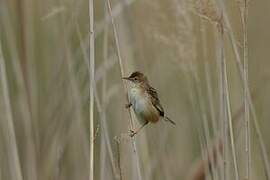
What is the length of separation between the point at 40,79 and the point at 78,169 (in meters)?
0.54

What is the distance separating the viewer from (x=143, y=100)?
9.35 ft

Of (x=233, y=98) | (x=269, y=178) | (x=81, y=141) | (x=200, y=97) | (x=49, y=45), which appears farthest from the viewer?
(x=49, y=45)

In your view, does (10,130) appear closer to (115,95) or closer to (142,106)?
(142,106)

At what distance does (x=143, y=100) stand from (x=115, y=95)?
1.96ft

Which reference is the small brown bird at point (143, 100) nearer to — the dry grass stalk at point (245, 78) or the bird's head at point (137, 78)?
the bird's head at point (137, 78)

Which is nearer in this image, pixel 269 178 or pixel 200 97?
pixel 269 178

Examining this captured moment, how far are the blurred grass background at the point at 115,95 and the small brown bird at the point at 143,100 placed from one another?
7 centimetres

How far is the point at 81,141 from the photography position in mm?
3014

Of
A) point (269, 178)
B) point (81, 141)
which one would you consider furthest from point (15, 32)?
point (269, 178)

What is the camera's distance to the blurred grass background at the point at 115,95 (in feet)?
8.36

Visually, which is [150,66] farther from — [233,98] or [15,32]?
[15,32]

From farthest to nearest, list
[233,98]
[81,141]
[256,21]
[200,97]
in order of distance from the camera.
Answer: [256,21], [233,98], [81,141], [200,97]

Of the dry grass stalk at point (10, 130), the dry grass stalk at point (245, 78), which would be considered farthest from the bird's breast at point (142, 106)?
the dry grass stalk at point (245, 78)

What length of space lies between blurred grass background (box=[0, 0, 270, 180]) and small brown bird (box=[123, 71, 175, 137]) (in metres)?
0.07
